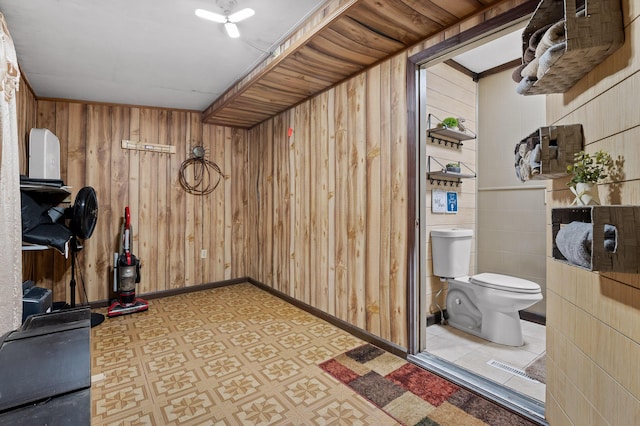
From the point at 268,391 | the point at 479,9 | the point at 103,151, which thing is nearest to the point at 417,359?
the point at 268,391

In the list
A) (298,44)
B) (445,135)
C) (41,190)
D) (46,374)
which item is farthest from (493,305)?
(41,190)

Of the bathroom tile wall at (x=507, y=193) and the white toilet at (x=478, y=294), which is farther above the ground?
the bathroom tile wall at (x=507, y=193)

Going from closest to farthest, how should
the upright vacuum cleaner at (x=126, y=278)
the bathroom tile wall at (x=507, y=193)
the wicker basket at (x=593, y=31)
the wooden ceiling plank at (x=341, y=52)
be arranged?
the wicker basket at (x=593, y=31), the wooden ceiling plank at (x=341, y=52), the bathroom tile wall at (x=507, y=193), the upright vacuum cleaner at (x=126, y=278)

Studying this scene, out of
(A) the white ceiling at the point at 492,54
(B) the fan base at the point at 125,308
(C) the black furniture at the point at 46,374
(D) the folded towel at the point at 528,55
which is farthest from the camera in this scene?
(B) the fan base at the point at 125,308

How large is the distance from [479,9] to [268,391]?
2.47 metres

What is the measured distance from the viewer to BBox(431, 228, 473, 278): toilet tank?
2799 millimetres

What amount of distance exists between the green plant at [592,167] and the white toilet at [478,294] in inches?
58.9

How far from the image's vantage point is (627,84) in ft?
3.35

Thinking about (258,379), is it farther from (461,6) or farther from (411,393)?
(461,6)

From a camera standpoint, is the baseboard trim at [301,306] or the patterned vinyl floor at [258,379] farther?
the baseboard trim at [301,306]

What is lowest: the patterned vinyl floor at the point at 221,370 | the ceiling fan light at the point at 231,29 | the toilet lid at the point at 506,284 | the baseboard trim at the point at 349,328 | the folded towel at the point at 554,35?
the patterned vinyl floor at the point at 221,370

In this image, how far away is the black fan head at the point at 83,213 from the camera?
109 inches

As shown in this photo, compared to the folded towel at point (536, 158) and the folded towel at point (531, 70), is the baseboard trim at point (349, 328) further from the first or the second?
the folded towel at point (531, 70)

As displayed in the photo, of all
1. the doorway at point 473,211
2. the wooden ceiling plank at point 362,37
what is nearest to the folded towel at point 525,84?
the doorway at point 473,211
